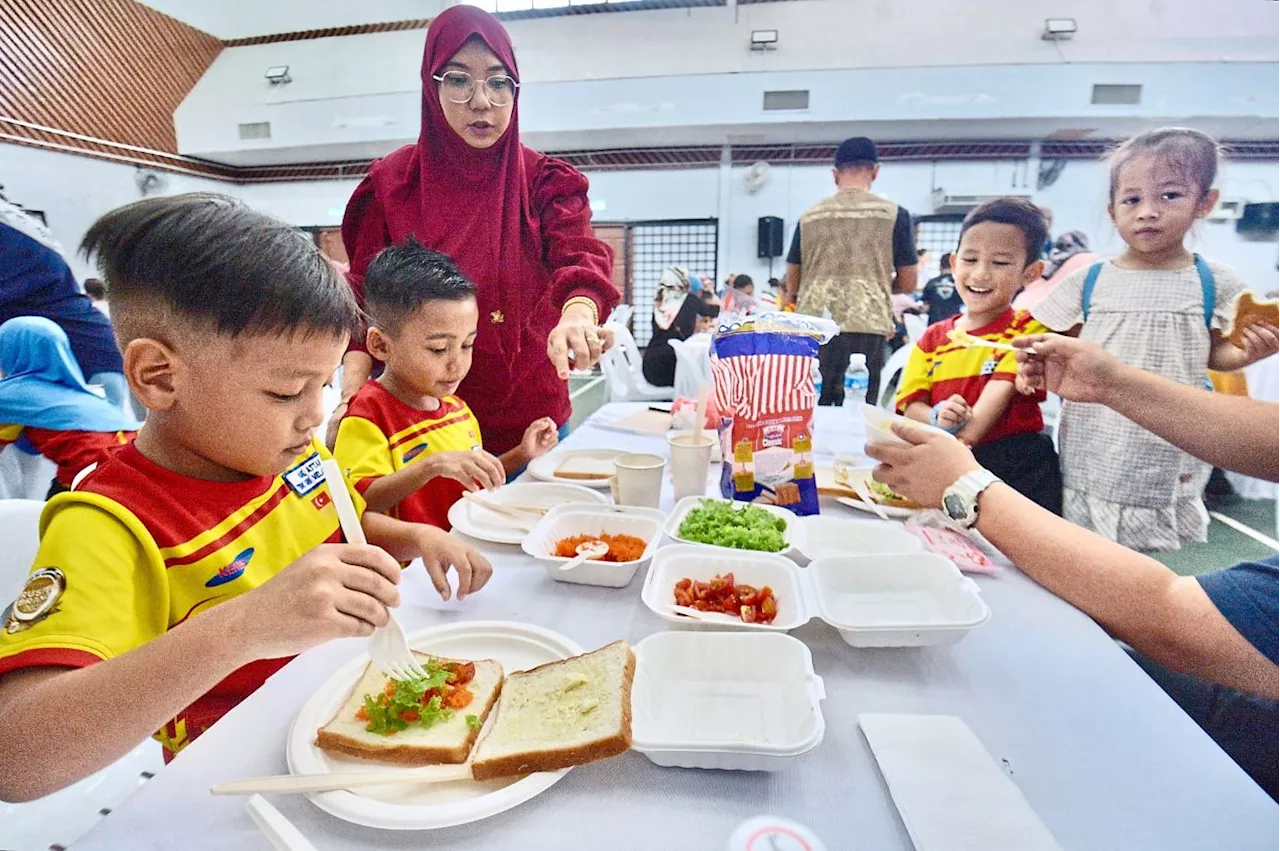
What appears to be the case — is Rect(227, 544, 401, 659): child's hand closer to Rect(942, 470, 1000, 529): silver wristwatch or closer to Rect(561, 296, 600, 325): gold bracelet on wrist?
Rect(942, 470, 1000, 529): silver wristwatch

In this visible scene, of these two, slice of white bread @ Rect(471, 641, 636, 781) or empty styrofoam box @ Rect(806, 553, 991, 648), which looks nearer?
slice of white bread @ Rect(471, 641, 636, 781)

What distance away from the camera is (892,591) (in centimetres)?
102

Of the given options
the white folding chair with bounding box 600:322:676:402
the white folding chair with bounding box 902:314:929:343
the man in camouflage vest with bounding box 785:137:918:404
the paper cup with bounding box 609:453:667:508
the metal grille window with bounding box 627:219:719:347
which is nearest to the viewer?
the paper cup with bounding box 609:453:667:508

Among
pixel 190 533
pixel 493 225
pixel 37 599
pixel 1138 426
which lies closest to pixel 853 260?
pixel 1138 426

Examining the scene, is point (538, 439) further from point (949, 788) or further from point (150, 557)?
point (949, 788)

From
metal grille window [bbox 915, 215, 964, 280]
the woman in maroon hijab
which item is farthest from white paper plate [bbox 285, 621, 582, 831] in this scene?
metal grille window [bbox 915, 215, 964, 280]

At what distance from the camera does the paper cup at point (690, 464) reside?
143cm

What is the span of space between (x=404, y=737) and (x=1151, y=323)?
2231 mm

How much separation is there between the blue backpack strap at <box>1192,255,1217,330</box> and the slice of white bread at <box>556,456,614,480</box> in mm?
1785

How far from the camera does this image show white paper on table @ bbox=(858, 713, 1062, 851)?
541mm

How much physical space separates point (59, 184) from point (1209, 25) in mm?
13746

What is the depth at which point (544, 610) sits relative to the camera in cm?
100

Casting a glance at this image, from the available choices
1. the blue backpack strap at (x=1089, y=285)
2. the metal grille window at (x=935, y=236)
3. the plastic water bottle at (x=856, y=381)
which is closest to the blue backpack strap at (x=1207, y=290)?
the blue backpack strap at (x=1089, y=285)

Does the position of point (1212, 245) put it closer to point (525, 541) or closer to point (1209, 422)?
point (1209, 422)
